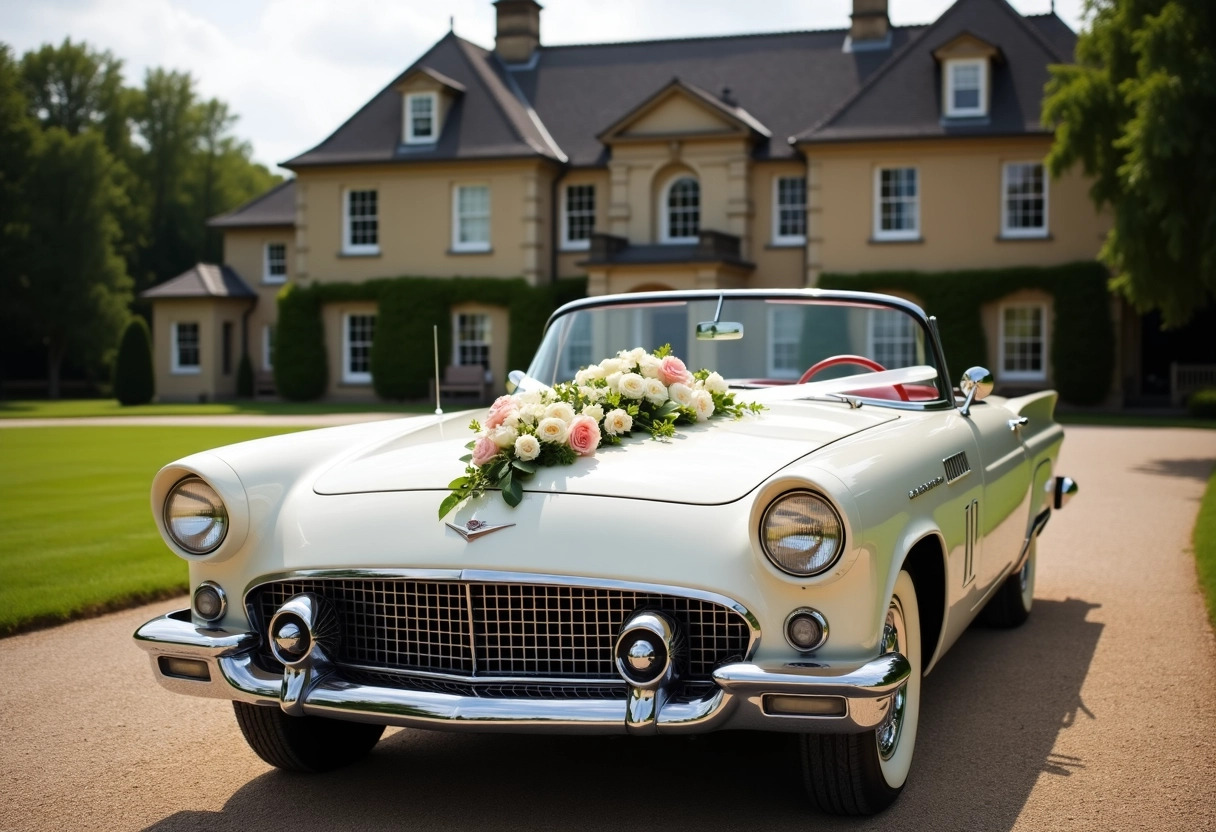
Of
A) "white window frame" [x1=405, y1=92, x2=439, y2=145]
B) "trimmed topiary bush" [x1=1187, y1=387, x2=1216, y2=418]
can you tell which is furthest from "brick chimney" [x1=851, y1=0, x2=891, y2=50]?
"trimmed topiary bush" [x1=1187, y1=387, x2=1216, y2=418]

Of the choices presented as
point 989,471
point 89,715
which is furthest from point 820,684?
point 89,715

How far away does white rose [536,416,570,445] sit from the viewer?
3.60 m

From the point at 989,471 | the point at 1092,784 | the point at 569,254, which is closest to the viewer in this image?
the point at 1092,784

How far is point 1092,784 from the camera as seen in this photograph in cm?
367

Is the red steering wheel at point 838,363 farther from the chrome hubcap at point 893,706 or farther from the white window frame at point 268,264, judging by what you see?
the white window frame at point 268,264

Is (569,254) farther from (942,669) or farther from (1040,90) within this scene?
(942,669)

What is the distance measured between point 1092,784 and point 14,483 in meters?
11.1

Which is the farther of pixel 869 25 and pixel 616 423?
pixel 869 25

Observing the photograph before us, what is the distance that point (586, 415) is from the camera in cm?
373

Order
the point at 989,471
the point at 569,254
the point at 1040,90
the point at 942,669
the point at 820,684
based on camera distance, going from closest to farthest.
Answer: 1. the point at 820,684
2. the point at 989,471
3. the point at 942,669
4. the point at 1040,90
5. the point at 569,254

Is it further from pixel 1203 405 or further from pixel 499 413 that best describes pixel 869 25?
pixel 499 413

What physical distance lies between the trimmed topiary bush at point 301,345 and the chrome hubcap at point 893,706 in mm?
29300

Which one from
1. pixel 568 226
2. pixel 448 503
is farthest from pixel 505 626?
pixel 568 226

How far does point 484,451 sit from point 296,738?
108cm
